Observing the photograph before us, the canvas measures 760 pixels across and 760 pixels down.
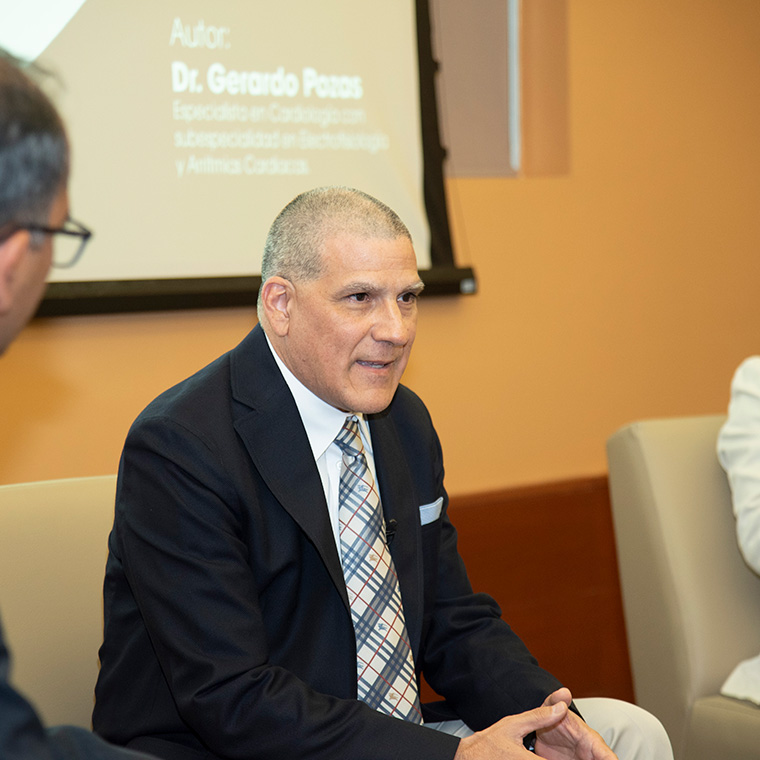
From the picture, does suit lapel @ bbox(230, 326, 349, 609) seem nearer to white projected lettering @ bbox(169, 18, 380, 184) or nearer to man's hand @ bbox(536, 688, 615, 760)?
man's hand @ bbox(536, 688, 615, 760)

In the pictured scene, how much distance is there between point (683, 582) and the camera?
183 centimetres

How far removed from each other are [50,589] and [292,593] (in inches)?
15.5

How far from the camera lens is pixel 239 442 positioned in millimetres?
1426

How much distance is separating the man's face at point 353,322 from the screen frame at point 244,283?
3.42ft

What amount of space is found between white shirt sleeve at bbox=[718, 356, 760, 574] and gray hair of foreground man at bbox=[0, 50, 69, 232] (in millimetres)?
1482

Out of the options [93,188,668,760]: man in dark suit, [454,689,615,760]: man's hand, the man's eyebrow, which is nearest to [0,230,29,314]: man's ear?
[93,188,668,760]: man in dark suit

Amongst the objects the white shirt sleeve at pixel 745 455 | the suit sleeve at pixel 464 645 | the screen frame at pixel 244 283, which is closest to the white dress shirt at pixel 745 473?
the white shirt sleeve at pixel 745 455

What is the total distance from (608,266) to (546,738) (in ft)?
7.07

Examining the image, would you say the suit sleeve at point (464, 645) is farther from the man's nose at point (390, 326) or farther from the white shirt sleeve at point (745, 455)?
the white shirt sleeve at point (745, 455)

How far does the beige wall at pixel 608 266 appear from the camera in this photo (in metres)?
3.02

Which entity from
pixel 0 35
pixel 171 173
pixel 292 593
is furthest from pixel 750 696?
pixel 0 35

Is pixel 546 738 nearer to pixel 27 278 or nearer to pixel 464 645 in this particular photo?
pixel 464 645

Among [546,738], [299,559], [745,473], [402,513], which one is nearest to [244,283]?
[402,513]

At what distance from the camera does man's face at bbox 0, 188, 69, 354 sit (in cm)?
75
